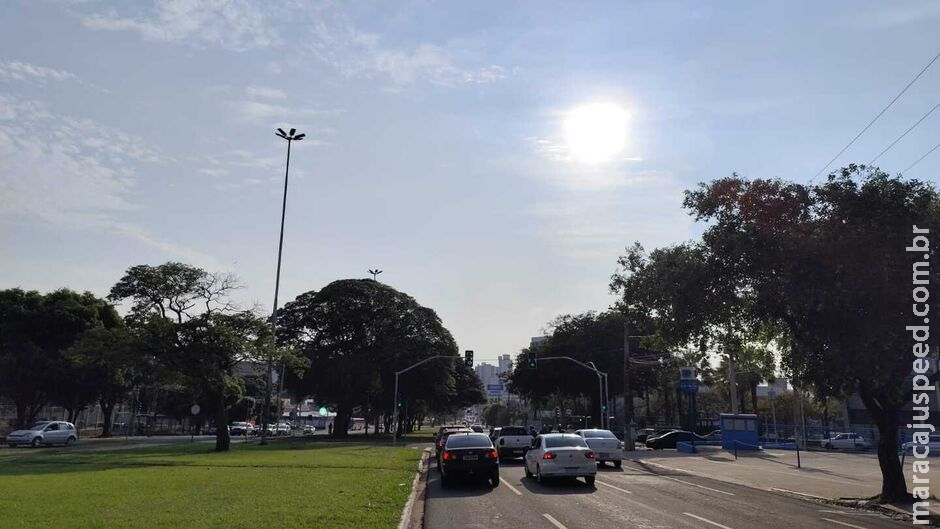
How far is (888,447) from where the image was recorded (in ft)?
57.9

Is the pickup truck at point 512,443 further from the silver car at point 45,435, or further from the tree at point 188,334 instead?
the silver car at point 45,435

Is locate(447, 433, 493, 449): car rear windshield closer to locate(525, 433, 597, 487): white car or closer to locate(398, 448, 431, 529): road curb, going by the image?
locate(398, 448, 431, 529): road curb

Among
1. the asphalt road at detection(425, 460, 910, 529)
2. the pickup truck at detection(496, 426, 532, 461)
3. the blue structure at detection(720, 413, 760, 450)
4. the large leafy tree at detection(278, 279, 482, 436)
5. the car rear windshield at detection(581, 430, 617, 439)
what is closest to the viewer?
the asphalt road at detection(425, 460, 910, 529)

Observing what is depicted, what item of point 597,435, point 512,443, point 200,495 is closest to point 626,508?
point 200,495

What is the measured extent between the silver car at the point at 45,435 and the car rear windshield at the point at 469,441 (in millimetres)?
33720

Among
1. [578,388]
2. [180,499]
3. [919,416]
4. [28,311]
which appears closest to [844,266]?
[919,416]

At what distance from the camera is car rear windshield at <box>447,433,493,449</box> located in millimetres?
20362

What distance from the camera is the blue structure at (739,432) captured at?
44.6m

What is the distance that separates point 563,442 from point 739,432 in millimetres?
28576

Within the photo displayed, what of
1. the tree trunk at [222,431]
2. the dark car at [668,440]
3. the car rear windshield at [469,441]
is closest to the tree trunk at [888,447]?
the car rear windshield at [469,441]

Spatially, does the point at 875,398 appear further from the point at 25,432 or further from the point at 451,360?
the point at 451,360

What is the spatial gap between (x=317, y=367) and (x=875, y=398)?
48435 mm

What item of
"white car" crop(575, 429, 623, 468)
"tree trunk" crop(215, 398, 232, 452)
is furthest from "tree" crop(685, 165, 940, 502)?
"tree trunk" crop(215, 398, 232, 452)

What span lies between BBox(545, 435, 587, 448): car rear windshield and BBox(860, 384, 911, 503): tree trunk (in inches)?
314
